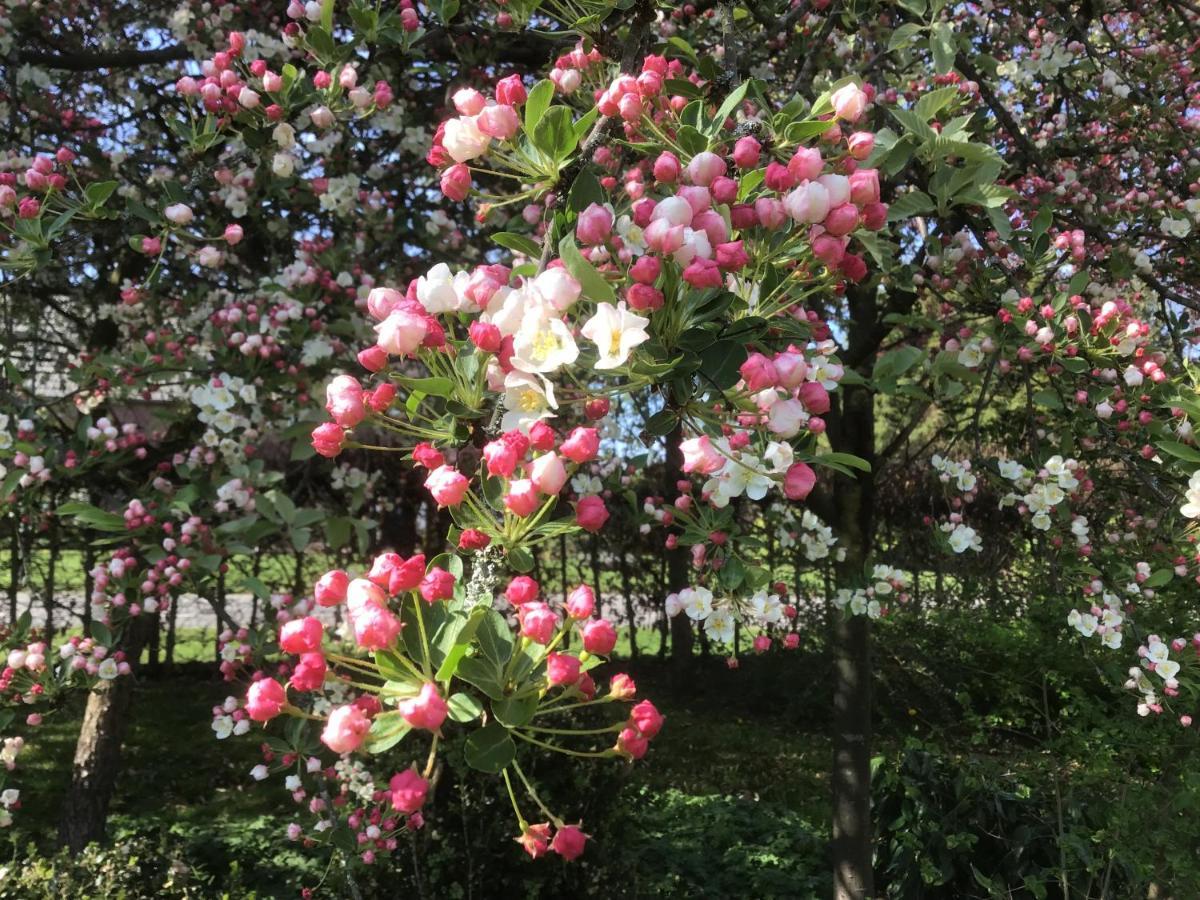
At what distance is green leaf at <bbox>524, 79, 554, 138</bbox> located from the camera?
35.1 inches

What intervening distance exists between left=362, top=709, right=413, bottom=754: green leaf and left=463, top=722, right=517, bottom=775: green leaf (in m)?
0.06

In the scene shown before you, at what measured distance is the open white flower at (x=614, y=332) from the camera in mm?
762

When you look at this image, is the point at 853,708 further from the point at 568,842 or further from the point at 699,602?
the point at 568,842

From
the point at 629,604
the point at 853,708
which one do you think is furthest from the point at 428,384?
the point at 629,604

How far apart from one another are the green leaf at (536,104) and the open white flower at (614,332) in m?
0.26

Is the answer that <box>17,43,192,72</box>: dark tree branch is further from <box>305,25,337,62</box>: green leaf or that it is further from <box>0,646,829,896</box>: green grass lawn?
<box>0,646,829,896</box>: green grass lawn

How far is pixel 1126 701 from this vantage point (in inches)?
109

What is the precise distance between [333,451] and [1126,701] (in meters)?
2.85

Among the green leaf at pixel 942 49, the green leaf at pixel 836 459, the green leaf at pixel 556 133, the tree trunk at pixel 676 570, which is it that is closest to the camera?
the green leaf at pixel 556 133

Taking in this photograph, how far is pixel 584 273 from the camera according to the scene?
0.77 meters

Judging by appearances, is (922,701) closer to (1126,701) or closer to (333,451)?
(1126,701)

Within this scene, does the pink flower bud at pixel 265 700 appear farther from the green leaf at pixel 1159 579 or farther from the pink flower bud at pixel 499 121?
the green leaf at pixel 1159 579

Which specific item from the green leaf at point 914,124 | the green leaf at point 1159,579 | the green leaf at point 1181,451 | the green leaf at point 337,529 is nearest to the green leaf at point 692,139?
the green leaf at point 914,124

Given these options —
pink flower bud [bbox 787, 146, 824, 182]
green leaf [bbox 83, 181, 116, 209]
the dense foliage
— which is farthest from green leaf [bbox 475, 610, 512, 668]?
green leaf [bbox 83, 181, 116, 209]
